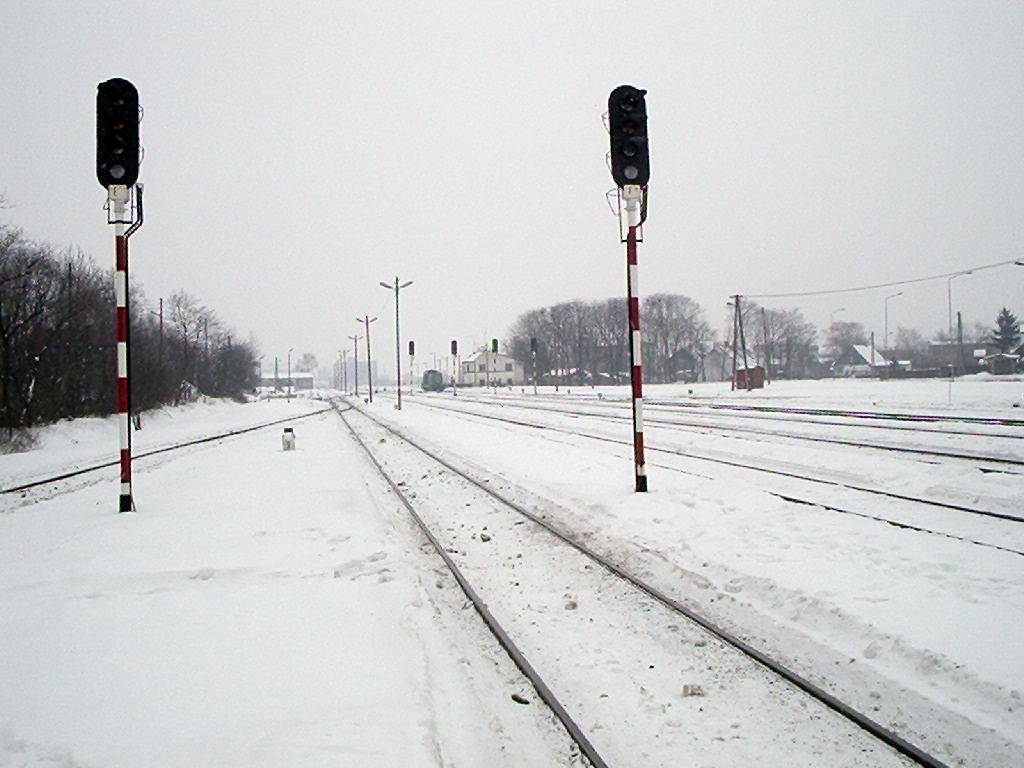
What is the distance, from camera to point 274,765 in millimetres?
3061

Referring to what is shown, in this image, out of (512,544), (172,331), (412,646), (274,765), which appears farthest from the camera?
(172,331)

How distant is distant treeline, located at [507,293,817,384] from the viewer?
370 ft

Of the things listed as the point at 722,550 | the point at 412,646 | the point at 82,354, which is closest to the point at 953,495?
the point at 722,550

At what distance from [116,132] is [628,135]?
7266mm

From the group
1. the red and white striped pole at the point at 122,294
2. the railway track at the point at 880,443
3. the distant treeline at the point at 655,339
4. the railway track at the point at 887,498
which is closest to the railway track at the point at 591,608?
the railway track at the point at 887,498

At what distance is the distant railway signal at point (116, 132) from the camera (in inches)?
353

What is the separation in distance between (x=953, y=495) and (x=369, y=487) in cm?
931

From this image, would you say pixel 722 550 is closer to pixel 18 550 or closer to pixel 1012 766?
pixel 1012 766

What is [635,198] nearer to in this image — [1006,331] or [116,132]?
[116,132]

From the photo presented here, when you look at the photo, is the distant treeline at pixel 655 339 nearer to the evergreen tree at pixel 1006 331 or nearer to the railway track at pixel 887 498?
the evergreen tree at pixel 1006 331

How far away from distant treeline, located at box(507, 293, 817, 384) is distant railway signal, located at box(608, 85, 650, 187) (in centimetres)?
10008

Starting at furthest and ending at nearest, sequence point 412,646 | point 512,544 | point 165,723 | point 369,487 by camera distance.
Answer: point 369,487, point 512,544, point 412,646, point 165,723

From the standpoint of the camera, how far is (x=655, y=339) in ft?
379

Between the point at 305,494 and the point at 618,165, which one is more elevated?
the point at 618,165
